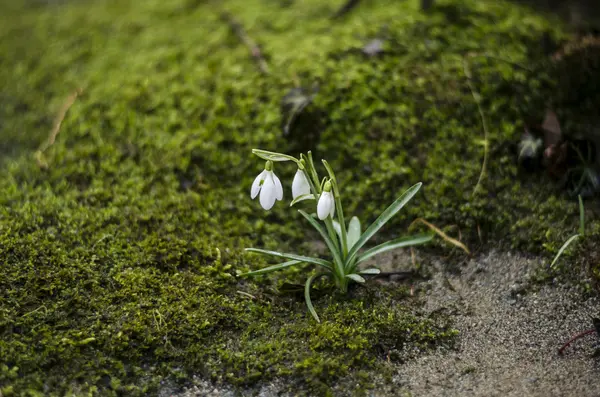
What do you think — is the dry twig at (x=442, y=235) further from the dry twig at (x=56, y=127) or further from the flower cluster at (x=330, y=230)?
the dry twig at (x=56, y=127)

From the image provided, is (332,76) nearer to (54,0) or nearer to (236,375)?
(236,375)

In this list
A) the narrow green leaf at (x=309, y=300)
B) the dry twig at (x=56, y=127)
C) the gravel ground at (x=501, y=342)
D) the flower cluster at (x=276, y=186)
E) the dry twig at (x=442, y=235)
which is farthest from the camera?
the dry twig at (x=56, y=127)

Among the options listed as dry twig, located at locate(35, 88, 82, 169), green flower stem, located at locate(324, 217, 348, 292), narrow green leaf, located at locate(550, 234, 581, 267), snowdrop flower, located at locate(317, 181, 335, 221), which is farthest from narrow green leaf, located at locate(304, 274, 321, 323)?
dry twig, located at locate(35, 88, 82, 169)

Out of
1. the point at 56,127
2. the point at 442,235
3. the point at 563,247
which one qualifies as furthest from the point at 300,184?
the point at 56,127

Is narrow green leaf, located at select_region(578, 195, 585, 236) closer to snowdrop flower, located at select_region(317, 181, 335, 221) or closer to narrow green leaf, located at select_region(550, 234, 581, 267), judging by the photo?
narrow green leaf, located at select_region(550, 234, 581, 267)

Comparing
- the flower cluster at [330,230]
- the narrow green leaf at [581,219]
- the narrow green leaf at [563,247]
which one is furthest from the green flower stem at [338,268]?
the narrow green leaf at [581,219]

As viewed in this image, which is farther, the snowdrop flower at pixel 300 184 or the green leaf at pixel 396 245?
the green leaf at pixel 396 245

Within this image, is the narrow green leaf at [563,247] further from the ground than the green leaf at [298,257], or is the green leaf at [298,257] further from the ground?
the green leaf at [298,257]
